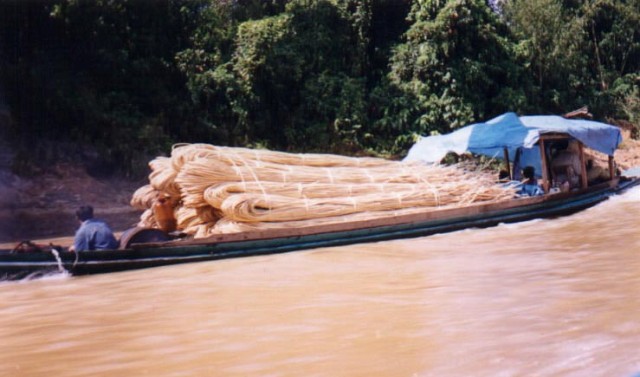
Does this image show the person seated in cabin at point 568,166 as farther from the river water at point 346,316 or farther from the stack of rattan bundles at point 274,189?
the river water at point 346,316

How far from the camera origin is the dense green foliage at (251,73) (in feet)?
45.2

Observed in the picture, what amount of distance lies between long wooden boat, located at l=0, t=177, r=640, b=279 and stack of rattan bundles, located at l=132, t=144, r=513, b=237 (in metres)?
0.20

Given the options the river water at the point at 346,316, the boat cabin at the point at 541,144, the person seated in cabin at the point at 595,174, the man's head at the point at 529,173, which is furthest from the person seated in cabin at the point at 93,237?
the person seated in cabin at the point at 595,174

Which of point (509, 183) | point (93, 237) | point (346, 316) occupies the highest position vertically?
point (93, 237)

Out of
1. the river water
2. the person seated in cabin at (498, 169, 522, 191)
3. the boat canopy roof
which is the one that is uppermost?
the boat canopy roof

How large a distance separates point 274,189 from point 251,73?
838 cm

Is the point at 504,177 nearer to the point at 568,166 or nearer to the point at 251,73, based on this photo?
the point at 568,166

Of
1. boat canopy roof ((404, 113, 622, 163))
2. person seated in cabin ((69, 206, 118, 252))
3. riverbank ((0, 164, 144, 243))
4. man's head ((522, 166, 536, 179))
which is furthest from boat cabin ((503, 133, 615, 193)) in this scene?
riverbank ((0, 164, 144, 243))

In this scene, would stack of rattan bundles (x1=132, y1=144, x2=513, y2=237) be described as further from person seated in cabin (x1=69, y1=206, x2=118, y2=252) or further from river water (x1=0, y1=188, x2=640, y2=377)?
person seated in cabin (x1=69, y1=206, x2=118, y2=252)

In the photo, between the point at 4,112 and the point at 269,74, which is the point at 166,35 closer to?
the point at 269,74

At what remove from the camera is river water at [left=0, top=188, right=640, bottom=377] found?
128 inches

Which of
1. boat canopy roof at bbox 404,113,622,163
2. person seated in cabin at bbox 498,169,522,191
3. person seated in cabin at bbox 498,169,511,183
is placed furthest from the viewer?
person seated in cabin at bbox 498,169,511,183

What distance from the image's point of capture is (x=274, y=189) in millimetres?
7230

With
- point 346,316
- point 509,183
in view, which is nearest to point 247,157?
point 346,316
